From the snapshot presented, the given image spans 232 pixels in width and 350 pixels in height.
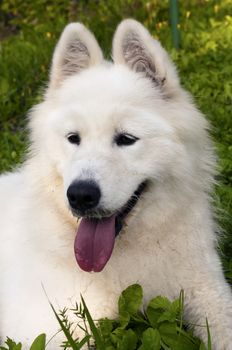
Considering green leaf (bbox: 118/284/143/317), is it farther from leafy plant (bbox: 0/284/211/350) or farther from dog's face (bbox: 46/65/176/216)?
dog's face (bbox: 46/65/176/216)

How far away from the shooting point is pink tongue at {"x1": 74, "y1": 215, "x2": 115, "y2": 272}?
293 cm

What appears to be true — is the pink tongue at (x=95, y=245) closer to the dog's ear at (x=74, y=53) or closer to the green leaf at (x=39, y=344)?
the green leaf at (x=39, y=344)

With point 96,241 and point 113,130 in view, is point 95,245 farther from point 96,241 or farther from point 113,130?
point 113,130

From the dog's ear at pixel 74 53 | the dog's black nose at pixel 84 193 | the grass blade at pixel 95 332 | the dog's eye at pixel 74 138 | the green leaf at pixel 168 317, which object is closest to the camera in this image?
the grass blade at pixel 95 332

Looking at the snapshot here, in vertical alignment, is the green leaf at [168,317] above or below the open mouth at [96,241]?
below

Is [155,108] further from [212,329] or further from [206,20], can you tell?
[206,20]

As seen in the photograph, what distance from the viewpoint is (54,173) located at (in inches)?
122

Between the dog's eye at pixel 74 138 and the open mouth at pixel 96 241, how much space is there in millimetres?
376

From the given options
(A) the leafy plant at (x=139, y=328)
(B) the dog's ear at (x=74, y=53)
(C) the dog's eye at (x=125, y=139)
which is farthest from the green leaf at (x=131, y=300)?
(B) the dog's ear at (x=74, y=53)

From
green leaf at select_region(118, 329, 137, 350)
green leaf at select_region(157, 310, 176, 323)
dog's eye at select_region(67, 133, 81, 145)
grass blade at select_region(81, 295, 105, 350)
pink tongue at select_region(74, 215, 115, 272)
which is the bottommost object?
green leaf at select_region(118, 329, 137, 350)

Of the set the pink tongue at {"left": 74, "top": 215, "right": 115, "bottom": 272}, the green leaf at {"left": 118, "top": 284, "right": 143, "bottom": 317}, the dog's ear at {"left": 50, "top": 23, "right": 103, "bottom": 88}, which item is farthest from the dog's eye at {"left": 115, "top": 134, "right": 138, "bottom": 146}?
the green leaf at {"left": 118, "top": 284, "right": 143, "bottom": 317}

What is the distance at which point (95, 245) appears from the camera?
115 inches

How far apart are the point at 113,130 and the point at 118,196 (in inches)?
13.0

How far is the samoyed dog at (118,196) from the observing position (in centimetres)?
289
